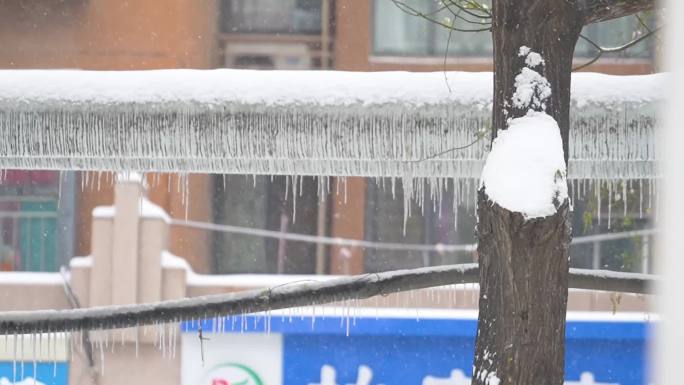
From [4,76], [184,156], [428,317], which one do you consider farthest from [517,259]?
[428,317]

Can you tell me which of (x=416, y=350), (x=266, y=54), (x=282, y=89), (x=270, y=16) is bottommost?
(x=416, y=350)

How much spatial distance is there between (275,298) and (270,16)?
8940mm

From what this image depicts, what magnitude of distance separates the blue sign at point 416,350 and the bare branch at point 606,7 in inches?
134

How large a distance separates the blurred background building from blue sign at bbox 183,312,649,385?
4810 millimetres

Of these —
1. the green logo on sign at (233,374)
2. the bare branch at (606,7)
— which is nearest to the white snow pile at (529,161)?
the bare branch at (606,7)

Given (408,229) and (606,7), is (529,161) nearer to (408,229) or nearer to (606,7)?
(606,7)

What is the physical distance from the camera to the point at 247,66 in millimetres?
11781

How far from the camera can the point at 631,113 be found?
3.43 metres

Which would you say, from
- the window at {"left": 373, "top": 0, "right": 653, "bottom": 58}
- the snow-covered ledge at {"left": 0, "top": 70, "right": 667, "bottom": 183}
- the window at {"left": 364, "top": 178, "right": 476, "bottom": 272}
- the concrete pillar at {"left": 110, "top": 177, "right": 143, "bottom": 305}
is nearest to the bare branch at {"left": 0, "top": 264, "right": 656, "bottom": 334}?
the snow-covered ledge at {"left": 0, "top": 70, "right": 667, "bottom": 183}

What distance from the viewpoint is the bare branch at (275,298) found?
344 centimetres

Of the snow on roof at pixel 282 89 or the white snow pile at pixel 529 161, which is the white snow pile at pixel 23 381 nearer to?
the snow on roof at pixel 282 89

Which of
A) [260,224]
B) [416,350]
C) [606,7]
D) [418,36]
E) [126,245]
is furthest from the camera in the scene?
[260,224]

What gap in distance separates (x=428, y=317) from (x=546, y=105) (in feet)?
11.8

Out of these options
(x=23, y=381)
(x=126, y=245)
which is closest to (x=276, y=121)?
(x=23, y=381)
